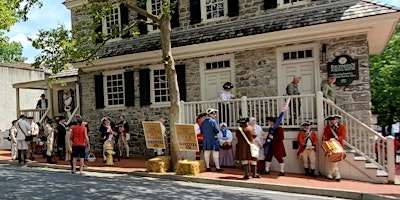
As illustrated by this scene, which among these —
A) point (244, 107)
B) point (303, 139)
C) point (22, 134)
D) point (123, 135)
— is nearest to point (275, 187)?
point (303, 139)

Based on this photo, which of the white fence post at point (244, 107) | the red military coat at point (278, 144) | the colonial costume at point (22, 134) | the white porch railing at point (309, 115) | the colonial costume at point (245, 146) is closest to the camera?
the white porch railing at point (309, 115)

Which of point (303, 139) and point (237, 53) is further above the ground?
point (237, 53)

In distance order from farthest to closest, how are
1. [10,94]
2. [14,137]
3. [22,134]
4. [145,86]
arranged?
[10,94] < [145,86] < [14,137] < [22,134]

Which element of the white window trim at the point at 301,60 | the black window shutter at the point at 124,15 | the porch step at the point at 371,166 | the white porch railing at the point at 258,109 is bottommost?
the porch step at the point at 371,166

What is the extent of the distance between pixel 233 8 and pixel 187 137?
542cm

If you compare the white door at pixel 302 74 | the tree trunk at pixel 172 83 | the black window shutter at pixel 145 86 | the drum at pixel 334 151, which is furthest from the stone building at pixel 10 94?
the drum at pixel 334 151

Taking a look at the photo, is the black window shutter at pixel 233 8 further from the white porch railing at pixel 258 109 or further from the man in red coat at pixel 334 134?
the man in red coat at pixel 334 134

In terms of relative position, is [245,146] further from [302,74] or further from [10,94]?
[10,94]

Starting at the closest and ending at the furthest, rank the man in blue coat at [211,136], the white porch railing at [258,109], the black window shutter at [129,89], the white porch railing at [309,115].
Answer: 1. the white porch railing at [309,115]
2. the white porch railing at [258,109]
3. the man in blue coat at [211,136]
4. the black window shutter at [129,89]

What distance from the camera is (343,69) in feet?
37.0

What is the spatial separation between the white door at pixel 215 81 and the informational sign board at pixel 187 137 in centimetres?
299

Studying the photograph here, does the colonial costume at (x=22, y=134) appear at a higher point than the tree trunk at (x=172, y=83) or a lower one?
lower

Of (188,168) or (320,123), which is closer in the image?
(320,123)

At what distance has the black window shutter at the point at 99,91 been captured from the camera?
1678 cm
